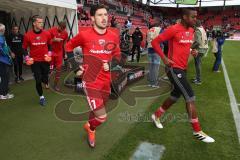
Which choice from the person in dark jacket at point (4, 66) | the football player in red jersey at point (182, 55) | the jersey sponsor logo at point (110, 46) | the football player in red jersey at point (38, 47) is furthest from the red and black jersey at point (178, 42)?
the person in dark jacket at point (4, 66)

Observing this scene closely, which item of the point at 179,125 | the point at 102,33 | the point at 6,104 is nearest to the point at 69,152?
the point at 102,33

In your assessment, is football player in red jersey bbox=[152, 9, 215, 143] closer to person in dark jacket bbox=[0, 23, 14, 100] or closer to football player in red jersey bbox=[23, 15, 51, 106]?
football player in red jersey bbox=[23, 15, 51, 106]

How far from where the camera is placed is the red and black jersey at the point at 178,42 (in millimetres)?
4555

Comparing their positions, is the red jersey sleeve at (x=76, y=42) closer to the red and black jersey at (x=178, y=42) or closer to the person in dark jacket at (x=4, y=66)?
the red and black jersey at (x=178, y=42)

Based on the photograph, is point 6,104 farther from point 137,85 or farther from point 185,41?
point 185,41

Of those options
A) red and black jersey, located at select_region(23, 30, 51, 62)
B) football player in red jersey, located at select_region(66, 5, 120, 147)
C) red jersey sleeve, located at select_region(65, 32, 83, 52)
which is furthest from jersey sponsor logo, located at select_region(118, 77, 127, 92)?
red jersey sleeve, located at select_region(65, 32, 83, 52)

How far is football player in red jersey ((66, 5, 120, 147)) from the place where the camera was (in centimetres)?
397

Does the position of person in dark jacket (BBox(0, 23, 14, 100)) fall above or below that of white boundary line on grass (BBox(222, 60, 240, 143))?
above

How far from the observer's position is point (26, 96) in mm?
7844

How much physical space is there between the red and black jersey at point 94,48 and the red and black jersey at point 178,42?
91cm

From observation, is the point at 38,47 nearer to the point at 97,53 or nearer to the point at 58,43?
the point at 58,43

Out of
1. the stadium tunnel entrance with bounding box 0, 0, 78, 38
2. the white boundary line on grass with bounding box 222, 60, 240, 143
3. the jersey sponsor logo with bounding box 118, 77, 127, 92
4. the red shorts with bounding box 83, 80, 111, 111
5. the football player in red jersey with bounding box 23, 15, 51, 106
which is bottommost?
the white boundary line on grass with bounding box 222, 60, 240, 143

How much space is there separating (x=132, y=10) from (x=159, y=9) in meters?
23.9

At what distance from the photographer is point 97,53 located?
4.00 m
